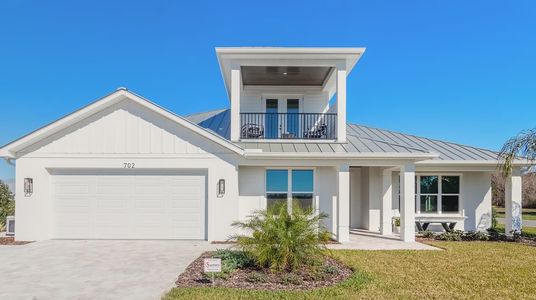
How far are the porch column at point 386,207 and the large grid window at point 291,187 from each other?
302cm

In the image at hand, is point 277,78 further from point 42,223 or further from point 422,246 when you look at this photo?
point 42,223

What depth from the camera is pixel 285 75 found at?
1580cm

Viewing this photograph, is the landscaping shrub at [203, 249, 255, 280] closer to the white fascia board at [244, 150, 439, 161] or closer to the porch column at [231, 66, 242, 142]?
the white fascia board at [244, 150, 439, 161]

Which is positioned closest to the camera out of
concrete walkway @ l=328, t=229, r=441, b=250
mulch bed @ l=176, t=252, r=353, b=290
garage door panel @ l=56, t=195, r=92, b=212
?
mulch bed @ l=176, t=252, r=353, b=290

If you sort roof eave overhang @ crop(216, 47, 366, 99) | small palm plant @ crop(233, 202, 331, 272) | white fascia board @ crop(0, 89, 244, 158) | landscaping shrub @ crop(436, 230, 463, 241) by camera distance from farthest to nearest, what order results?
roof eave overhang @ crop(216, 47, 366, 99) → landscaping shrub @ crop(436, 230, 463, 241) → white fascia board @ crop(0, 89, 244, 158) → small palm plant @ crop(233, 202, 331, 272)

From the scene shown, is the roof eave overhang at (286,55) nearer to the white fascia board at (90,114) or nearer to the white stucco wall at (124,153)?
the white fascia board at (90,114)

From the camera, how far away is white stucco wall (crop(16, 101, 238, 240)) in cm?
1216

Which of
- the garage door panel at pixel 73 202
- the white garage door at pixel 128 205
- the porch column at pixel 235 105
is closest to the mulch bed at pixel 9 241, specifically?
the white garage door at pixel 128 205

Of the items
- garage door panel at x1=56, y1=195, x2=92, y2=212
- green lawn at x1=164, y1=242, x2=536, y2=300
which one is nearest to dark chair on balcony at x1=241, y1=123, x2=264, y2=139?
garage door panel at x1=56, y1=195, x2=92, y2=212

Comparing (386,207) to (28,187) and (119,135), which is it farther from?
(28,187)

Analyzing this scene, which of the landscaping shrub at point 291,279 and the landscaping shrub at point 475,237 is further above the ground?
A: the landscaping shrub at point 291,279

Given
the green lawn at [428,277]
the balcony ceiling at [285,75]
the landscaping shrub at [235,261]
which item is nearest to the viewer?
the green lawn at [428,277]

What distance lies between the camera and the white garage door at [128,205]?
12328 millimetres

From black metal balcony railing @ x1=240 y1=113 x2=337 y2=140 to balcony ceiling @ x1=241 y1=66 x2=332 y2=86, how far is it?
1.72 metres
